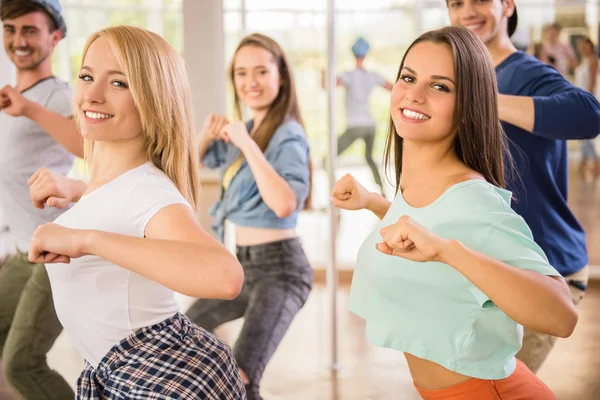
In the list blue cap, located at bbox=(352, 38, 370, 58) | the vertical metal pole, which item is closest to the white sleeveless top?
the vertical metal pole

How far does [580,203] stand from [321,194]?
1.76 m

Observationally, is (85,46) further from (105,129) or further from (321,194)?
(321,194)

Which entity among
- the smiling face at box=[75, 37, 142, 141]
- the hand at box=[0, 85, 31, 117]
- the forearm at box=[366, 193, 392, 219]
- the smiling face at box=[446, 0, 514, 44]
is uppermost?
the smiling face at box=[446, 0, 514, 44]

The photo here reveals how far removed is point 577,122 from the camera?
2.02 metres

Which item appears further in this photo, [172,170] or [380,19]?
[380,19]

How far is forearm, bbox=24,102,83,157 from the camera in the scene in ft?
8.45

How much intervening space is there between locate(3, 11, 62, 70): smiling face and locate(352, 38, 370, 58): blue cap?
8.63 ft

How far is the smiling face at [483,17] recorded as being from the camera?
220 cm

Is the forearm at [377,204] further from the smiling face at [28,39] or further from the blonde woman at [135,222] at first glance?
the smiling face at [28,39]

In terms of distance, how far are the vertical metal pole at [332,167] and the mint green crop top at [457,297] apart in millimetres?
2055

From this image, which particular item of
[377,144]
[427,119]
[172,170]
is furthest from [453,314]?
[377,144]

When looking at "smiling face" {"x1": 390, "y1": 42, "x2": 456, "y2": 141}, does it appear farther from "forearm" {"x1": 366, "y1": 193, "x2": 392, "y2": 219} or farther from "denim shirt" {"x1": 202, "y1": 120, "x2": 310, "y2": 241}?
"denim shirt" {"x1": 202, "y1": 120, "x2": 310, "y2": 241}

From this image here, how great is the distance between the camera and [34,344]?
2.51 meters

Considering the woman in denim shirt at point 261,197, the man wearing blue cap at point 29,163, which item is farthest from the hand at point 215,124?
the man wearing blue cap at point 29,163
